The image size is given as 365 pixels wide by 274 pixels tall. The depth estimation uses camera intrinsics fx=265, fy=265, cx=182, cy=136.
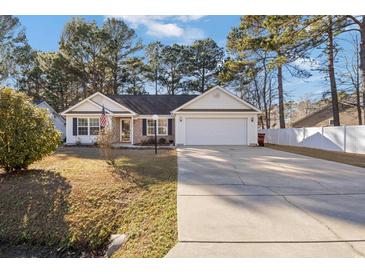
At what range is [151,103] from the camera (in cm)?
2283

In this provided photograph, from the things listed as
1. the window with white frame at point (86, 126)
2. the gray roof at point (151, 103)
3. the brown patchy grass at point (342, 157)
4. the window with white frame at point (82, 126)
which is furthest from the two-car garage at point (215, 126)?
the window with white frame at point (82, 126)

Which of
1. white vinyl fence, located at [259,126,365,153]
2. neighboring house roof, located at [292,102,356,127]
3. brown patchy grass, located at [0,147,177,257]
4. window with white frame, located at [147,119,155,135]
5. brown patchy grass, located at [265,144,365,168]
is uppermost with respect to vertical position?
neighboring house roof, located at [292,102,356,127]

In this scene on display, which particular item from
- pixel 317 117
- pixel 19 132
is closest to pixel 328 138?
pixel 19 132

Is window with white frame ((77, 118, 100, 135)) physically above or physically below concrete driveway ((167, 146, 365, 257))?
above

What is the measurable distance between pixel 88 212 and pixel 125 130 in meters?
16.1

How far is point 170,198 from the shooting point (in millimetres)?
5672

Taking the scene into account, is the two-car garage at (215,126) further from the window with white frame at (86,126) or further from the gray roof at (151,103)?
the window with white frame at (86,126)

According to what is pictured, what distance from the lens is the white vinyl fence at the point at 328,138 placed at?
14.3 meters

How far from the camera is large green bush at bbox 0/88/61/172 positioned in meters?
7.64

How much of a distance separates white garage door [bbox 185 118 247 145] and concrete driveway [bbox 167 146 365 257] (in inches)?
443

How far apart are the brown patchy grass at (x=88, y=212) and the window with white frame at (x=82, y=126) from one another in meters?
12.5

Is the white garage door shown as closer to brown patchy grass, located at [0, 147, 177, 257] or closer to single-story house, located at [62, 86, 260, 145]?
single-story house, located at [62, 86, 260, 145]

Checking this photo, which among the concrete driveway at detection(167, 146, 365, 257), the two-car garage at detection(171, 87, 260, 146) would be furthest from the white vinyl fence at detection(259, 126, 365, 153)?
the concrete driveway at detection(167, 146, 365, 257)
